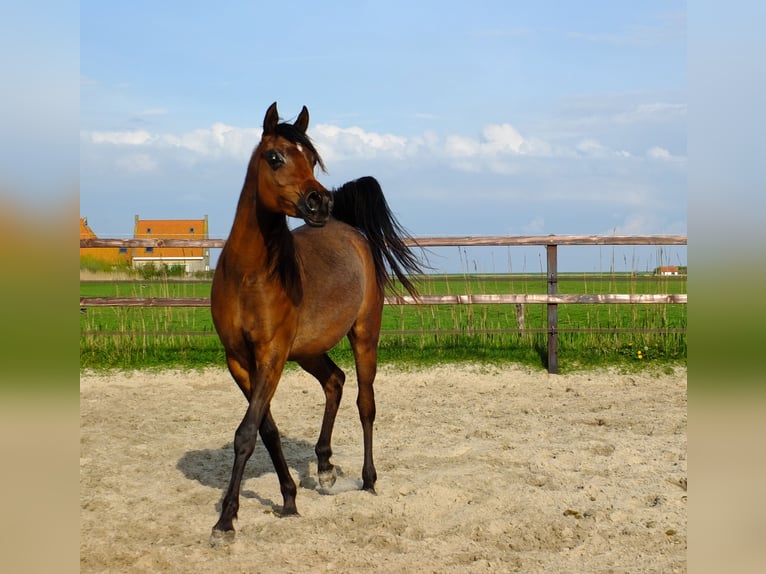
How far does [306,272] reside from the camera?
4.44 meters

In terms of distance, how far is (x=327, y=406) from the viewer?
16.6 ft

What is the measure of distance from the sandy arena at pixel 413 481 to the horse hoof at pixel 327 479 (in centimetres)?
7

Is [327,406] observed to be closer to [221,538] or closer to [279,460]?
[279,460]

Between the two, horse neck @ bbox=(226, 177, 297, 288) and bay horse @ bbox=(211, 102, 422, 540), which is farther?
horse neck @ bbox=(226, 177, 297, 288)

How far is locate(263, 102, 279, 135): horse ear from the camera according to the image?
149 inches

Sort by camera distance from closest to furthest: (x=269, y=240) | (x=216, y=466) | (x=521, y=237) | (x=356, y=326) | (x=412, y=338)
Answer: (x=269, y=240), (x=356, y=326), (x=216, y=466), (x=521, y=237), (x=412, y=338)

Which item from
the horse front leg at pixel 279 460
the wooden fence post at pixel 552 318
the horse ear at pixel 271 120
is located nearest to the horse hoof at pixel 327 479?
the horse front leg at pixel 279 460

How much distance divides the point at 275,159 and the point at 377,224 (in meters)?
1.70

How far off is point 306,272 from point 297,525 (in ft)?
4.79

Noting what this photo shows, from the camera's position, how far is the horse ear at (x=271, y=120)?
3779 mm

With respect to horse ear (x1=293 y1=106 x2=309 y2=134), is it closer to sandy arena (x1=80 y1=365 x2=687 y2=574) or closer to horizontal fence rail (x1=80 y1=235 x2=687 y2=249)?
sandy arena (x1=80 y1=365 x2=687 y2=574)

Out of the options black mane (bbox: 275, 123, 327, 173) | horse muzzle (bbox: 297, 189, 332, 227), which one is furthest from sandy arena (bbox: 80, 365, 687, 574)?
black mane (bbox: 275, 123, 327, 173)
